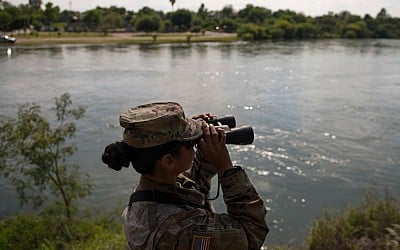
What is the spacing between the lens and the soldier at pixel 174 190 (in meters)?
1.40

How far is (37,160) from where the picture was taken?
7.24 metres

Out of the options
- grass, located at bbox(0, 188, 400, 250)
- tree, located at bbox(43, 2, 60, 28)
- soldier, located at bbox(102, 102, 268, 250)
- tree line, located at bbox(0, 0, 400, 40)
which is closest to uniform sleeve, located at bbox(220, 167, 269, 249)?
soldier, located at bbox(102, 102, 268, 250)

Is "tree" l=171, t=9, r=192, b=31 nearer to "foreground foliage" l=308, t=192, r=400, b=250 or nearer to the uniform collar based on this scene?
"foreground foliage" l=308, t=192, r=400, b=250

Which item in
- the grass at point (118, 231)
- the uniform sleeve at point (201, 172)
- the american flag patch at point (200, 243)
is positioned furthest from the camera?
the grass at point (118, 231)

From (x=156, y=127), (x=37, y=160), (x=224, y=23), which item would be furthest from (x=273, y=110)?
(x=224, y=23)

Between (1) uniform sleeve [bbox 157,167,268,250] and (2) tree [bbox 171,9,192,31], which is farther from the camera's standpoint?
(2) tree [bbox 171,9,192,31]

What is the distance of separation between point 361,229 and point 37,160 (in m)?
4.65

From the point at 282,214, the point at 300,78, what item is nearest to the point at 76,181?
the point at 282,214

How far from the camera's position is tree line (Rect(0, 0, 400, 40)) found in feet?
164

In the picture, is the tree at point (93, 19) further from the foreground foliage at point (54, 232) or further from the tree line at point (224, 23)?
the foreground foliage at point (54, 232)

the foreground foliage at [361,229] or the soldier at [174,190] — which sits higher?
the soldier at [174,190]

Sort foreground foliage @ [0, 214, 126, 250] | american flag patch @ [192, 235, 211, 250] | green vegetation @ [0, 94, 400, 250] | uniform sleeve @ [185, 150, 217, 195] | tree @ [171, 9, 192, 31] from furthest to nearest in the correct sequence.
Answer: tree @ [171, 9, 192, 31] → foreground foliage @ [0, 214, 126, 250] → green vegetation @ [0, 94, 400, 250] → uniform sleeve @ [185, 150, 217, 195] → american flag patch @ [192, 235, 211, 250]

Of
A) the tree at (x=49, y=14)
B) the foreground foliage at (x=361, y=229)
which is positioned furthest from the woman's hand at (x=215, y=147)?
the tree at (x=49, y=14)

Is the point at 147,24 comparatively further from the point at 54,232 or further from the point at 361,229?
the point at 361,229
